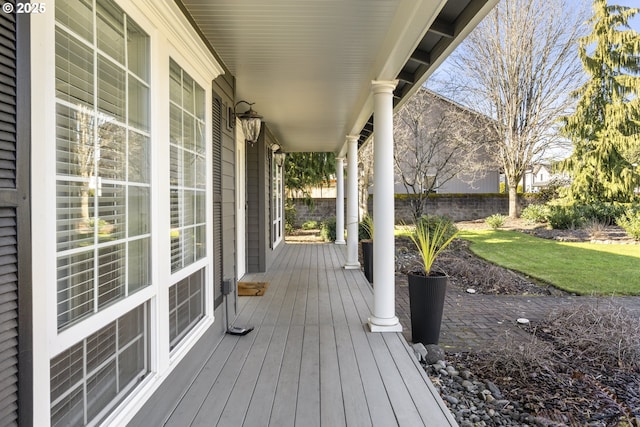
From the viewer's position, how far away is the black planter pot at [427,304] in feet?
11.4

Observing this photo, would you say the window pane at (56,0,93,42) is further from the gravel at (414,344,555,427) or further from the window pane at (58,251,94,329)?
the gravel at (414,344,555,427)

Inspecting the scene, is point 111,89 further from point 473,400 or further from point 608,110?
point 608,110

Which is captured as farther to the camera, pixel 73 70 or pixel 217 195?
pixel 217 195

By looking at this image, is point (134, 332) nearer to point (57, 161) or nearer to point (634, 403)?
point (57, 161)

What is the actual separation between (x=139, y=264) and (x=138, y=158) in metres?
0.52

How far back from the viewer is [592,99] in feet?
44.7

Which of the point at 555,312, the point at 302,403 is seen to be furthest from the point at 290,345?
the point at 555,312

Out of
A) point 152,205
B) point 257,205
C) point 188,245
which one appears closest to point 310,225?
point 257,205

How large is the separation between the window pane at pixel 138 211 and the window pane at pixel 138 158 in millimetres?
55

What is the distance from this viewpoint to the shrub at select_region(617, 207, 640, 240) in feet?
33.5

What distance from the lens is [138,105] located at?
1.90 metres

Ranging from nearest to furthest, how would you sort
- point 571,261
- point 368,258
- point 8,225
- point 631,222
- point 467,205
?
point 8,225 → point 368,258 → point 571,261 → point 631,222 → point 467,205

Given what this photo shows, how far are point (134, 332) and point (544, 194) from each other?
1674 centimetres

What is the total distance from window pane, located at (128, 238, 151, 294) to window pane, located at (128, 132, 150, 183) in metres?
0.31
